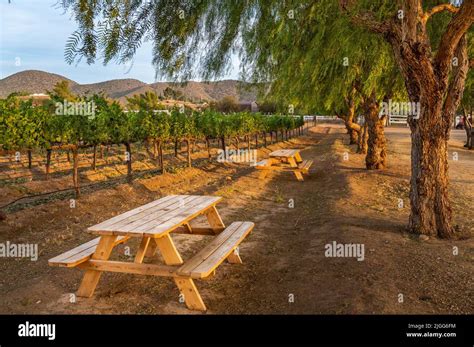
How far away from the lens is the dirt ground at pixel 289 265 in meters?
4.23

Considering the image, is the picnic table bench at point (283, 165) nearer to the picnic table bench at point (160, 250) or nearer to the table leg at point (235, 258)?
the table leg at point (235, 258)

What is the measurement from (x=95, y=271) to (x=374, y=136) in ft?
37.4

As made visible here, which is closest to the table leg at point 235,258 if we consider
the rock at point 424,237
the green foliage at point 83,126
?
the rock at point 424,237

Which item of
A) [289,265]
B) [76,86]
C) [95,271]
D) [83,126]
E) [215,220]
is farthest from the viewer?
[76,86]

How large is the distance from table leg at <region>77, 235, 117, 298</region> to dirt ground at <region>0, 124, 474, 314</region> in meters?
0.12

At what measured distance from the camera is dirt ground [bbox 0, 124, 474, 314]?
167 inches

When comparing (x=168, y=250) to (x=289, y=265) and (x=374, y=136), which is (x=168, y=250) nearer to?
(x=289, y=265)

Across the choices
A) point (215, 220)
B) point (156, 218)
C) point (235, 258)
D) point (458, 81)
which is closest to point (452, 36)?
point (458, 81)

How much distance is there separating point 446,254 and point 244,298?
9.84 ft

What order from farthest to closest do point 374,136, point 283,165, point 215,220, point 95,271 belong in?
1. point 283,165
2. point 374,136
3. point 215,220
4. point 95,271

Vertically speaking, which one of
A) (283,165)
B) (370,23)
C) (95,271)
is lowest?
(95,271)

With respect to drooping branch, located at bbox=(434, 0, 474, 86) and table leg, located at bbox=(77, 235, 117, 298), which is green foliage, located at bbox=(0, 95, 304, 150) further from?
drooping branch, located at bbox=(434, 0, 474, 86)

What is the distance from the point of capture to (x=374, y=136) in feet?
44.5
